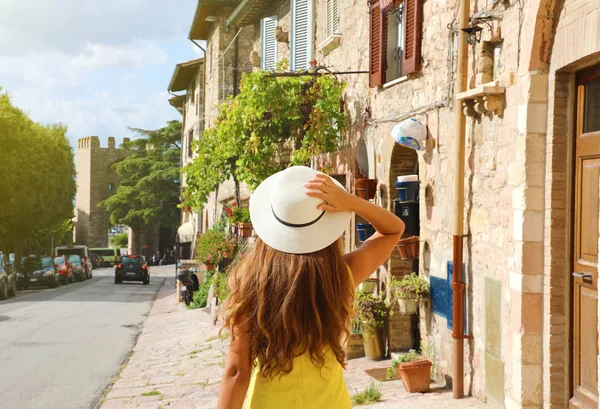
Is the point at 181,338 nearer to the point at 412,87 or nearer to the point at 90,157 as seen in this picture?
the point at 412,87

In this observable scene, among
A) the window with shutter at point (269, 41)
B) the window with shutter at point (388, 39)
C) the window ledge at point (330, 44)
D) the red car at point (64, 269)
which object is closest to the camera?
the window with shutter at point (388, 39)

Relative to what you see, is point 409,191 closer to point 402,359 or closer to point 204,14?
point 402,359

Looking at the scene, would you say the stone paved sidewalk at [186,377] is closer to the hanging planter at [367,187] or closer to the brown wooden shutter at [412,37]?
the hanging planter at [367,187]

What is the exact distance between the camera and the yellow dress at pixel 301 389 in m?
2.56

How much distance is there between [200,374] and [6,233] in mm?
29746

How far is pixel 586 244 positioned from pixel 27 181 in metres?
33.2

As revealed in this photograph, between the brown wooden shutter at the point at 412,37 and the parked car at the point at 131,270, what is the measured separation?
28.1 m

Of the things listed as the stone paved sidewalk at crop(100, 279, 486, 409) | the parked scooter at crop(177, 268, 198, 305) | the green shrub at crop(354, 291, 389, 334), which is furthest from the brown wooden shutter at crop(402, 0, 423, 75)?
the parked scooter at crop(177, 268, 198, 305)

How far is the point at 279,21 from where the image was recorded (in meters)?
17.5

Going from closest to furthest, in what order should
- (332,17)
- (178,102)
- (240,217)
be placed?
(332,17) → (240,217) → (178,102)

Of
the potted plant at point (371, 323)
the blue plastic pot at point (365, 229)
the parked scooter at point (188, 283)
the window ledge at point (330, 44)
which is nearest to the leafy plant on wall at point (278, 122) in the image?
the window ledge at point (330, 44)

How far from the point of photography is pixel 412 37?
372 inches

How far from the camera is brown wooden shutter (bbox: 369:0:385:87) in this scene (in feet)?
34.9

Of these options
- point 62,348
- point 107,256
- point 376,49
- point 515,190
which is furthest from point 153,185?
point 515,190
